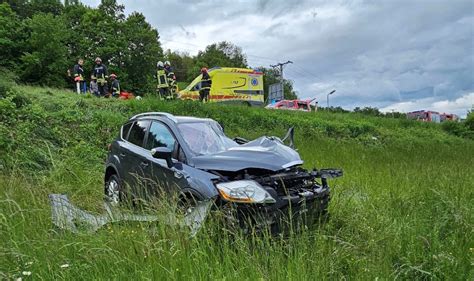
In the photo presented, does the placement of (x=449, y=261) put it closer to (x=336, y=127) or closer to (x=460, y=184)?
(x=460, y=184)

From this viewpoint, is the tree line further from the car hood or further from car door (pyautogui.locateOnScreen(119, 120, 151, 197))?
the car hood

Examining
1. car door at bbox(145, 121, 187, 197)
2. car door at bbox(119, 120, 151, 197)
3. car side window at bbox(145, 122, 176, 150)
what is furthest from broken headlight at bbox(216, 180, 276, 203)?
car door at bbox(119, 120, 151, 197)

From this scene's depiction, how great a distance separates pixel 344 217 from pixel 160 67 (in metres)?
14.7

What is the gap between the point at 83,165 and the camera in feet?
32.5

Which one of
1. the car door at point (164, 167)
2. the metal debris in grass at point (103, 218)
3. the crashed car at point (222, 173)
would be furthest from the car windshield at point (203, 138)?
the metal debris in grass at point (103, 218)

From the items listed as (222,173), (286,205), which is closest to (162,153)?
(222,173)

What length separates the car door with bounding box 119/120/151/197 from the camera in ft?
19.8

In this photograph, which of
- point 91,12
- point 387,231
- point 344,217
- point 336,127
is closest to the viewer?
point 387,231

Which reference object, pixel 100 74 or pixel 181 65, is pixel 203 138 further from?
pixel 181 65

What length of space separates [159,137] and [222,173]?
5.45 ft

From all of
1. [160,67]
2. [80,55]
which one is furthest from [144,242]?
[80,55]

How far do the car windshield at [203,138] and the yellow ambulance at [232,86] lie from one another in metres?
21.0

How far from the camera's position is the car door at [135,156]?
602 centimetres

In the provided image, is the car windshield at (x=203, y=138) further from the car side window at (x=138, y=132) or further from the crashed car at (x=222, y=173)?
the car side window at (x=138, y=132)
